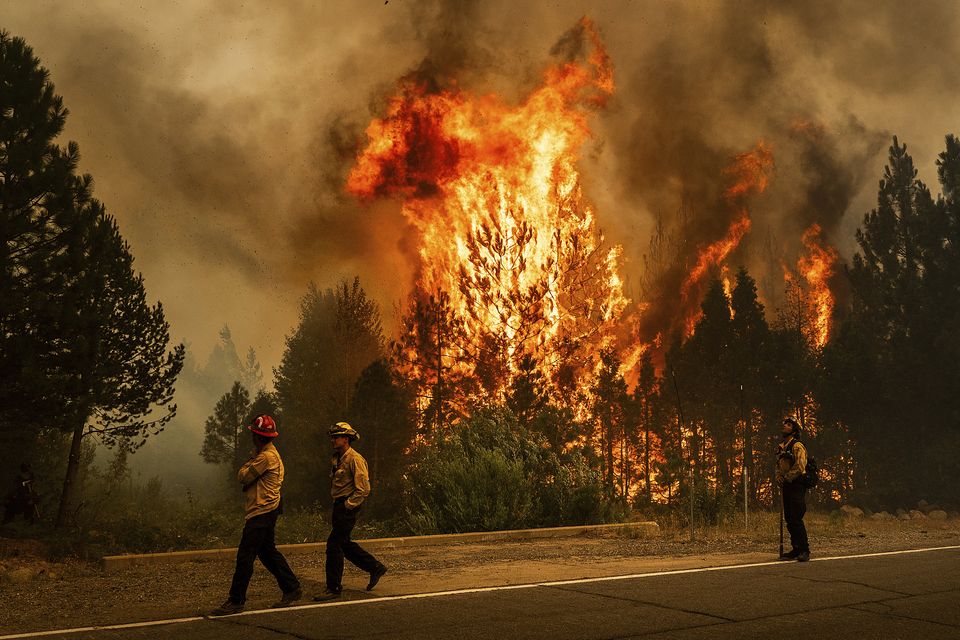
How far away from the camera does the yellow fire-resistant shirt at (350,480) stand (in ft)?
30.1

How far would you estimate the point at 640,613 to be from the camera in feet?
26.9

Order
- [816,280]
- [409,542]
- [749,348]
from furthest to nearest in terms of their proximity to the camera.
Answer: [816,280] < [749,348] < [409,542]

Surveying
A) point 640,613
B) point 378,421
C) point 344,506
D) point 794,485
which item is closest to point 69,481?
point 378,421

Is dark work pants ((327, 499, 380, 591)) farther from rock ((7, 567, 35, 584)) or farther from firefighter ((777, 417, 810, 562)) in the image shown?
firefighter ((777, 417, 810, 562))

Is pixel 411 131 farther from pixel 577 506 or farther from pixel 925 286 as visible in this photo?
pixel 577 506

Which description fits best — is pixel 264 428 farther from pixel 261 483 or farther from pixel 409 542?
pixel 409 542

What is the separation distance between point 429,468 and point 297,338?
40.4 metres

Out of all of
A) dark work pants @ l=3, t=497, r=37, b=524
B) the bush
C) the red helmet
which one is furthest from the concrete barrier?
dark work pants @ l=3, t=497, r=37, b=524

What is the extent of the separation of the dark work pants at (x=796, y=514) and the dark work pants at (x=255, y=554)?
7418mm

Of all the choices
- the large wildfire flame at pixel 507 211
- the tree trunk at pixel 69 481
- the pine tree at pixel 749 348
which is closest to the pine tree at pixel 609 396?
the large wildfire flame at pixel 507 211

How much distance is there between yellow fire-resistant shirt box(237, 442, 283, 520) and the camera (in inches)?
338

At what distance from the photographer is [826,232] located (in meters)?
73.0

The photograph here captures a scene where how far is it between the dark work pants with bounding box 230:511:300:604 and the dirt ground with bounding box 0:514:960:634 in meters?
0.42

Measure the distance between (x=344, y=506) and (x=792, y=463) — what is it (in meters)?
6.82
